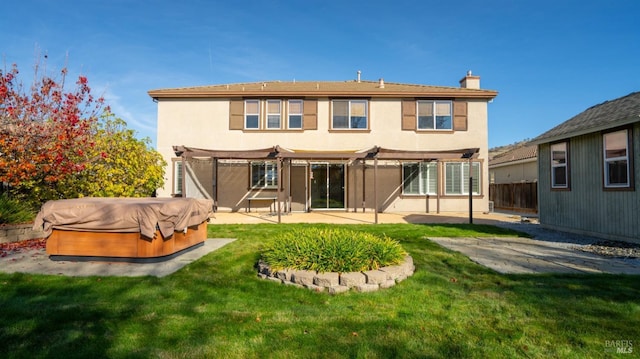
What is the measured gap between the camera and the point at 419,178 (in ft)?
52.4

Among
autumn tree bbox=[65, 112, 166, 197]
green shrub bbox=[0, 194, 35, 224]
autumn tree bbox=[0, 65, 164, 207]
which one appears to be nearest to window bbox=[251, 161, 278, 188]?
autumn tree bbox=[65, 112, 166, 197]

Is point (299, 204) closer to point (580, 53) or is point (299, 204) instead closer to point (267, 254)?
point (267, 254)

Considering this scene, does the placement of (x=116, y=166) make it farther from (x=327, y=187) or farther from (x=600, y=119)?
(x=600, y=119)

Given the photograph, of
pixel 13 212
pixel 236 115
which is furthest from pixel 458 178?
pixel 13 212

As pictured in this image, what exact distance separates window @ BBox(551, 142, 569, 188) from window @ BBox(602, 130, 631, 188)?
54.0 inches

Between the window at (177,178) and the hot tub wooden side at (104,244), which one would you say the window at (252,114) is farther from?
the hot tub wooden side at (104,244)

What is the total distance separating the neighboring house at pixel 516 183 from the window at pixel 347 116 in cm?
821

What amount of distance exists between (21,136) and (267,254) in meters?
7.02

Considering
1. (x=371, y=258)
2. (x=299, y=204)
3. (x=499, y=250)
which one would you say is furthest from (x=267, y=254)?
(x=299, y=204)

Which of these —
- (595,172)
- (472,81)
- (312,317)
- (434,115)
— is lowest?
(312,317)

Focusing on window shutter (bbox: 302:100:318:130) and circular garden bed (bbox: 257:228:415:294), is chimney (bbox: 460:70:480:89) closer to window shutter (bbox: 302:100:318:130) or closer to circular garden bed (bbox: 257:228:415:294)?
window shutter (bbox: 302:100:318:130)

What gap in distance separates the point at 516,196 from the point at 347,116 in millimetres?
10484

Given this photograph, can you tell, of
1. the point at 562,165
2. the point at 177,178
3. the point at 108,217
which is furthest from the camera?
the point at 177,178

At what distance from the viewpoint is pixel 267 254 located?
18.0ft
